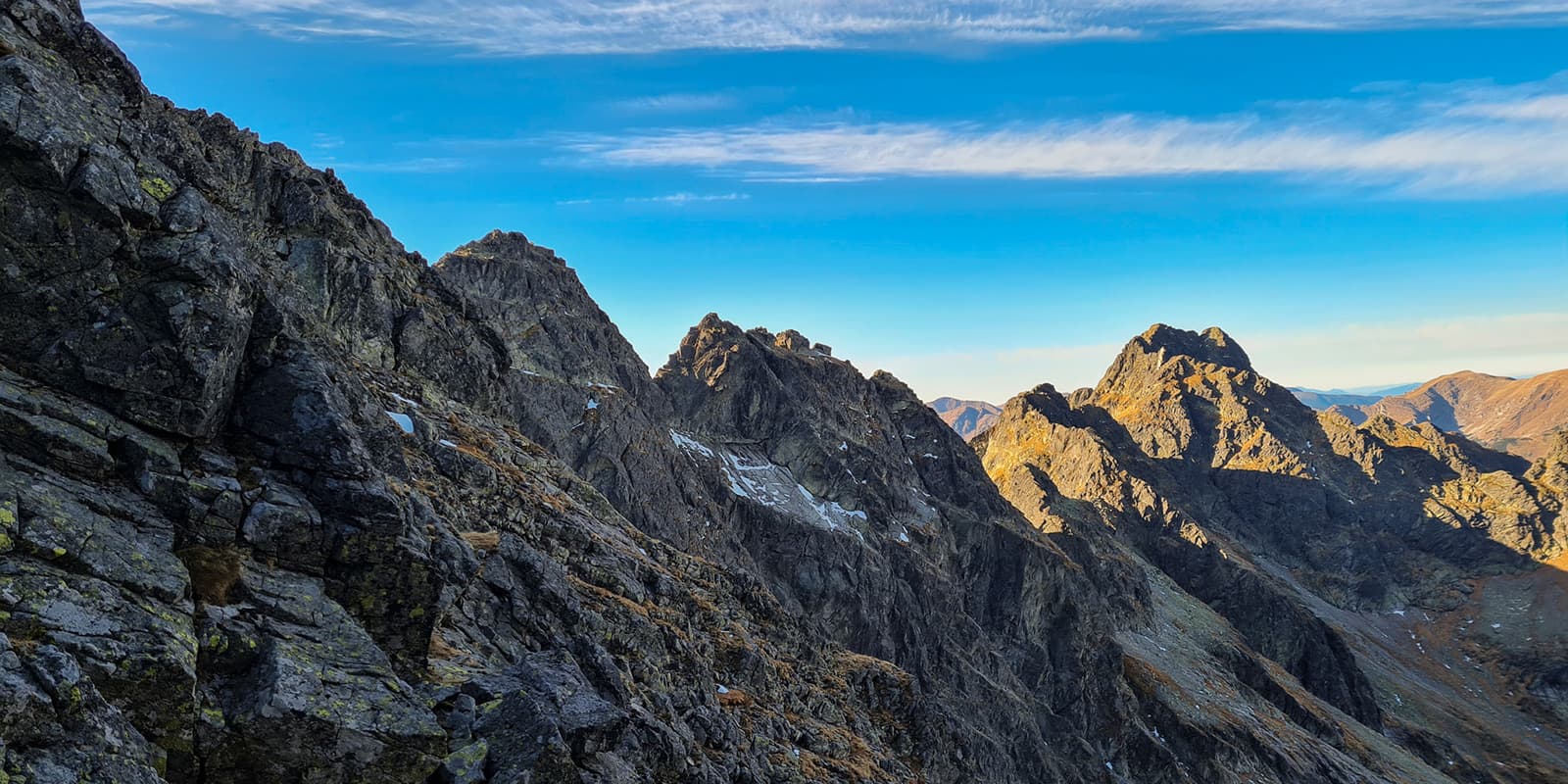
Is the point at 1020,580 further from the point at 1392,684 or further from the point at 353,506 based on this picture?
the point at 353,506

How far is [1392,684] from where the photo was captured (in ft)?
576

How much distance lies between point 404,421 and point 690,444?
66.3 m

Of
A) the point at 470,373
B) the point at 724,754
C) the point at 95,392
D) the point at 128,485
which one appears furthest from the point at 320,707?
the point at 470,373

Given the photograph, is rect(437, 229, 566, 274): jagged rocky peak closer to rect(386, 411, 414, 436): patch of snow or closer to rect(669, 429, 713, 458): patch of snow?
rect(669, 429, 713, 458): patch of snow

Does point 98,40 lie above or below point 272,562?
above

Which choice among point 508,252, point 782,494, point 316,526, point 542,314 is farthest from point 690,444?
point 316,526

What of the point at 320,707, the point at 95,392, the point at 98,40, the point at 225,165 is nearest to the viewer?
the point at 320,707

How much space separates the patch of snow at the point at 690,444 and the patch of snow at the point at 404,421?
2328 inches

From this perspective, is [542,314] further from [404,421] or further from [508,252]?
[404,421]

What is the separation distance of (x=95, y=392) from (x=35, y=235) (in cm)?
358

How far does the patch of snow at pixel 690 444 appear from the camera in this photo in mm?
100875

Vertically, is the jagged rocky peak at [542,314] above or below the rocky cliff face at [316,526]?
above

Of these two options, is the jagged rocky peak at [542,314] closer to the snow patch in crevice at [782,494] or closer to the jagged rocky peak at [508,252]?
the jagged rocky peak at [508,252]

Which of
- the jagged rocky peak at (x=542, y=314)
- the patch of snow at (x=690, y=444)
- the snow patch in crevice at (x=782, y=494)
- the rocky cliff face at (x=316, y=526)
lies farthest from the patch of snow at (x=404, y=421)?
the snow patch in crevice at (x=782, y=494)
